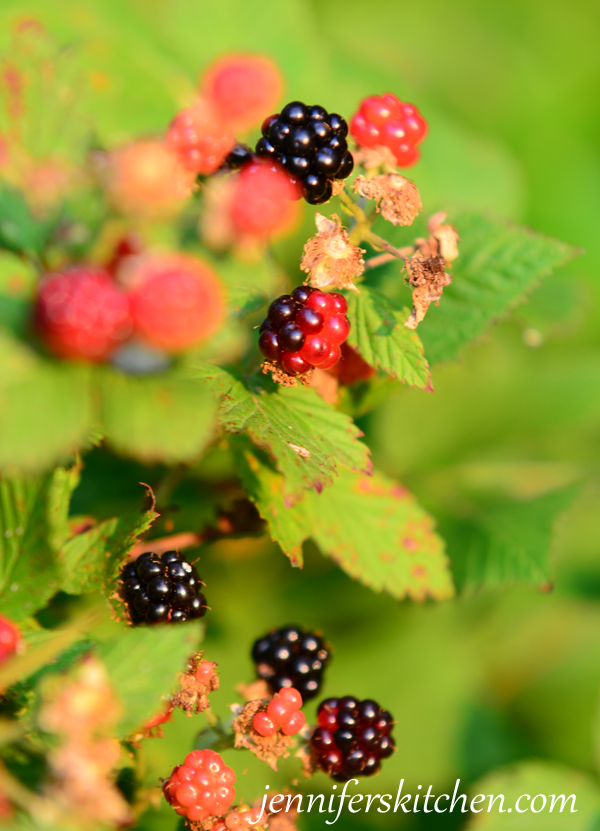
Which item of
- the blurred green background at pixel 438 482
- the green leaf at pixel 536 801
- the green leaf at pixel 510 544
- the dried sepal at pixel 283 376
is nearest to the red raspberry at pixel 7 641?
the dried sepal at pixel 283 376

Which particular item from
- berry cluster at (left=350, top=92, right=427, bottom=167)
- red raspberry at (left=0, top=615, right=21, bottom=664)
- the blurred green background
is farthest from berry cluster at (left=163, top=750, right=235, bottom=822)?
berry cluster at (left=350, top=92, right=427, bottom=167)

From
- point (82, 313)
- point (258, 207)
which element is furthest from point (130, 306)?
point (258, 207)

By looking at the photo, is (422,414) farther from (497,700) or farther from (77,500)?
(77,500)

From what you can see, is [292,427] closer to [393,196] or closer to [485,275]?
[393,196]

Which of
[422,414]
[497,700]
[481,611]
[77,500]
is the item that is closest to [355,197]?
[77,500]

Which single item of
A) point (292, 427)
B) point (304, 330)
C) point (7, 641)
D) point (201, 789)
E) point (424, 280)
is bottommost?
point (201, 789)

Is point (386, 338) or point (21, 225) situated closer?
point (21, 225)
